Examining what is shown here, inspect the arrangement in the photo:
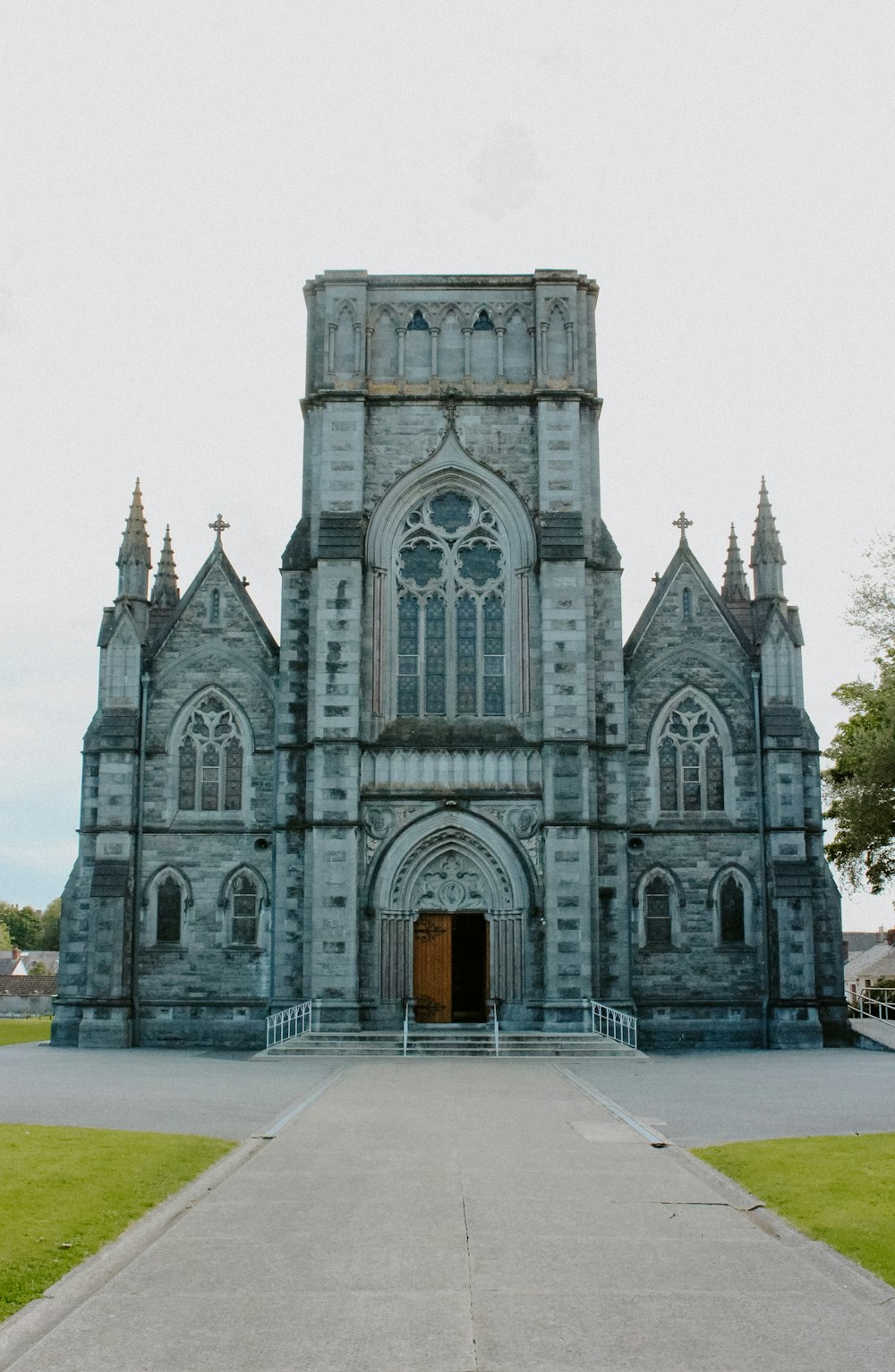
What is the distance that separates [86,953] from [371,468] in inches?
573

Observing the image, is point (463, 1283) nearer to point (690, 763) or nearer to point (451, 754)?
point (451, 754)

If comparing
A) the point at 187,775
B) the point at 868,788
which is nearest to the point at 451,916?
the point at 187,775

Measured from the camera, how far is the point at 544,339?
37125 mm

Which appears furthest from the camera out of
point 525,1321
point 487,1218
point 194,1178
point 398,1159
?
point 398,1159

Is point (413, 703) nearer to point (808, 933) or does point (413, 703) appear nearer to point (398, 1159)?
point (808, 933)

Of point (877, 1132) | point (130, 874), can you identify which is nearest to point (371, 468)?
point (130, 874)

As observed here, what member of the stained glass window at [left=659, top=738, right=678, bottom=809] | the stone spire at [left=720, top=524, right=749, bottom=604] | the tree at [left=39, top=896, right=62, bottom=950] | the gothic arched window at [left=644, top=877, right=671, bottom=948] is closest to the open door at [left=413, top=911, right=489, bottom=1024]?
the gothic arched window at [left=644, top=877, right=671, bottom=948]

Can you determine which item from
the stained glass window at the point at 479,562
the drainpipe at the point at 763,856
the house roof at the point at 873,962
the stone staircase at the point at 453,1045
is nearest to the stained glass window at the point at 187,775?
the stone staircase at the point at 453,1045

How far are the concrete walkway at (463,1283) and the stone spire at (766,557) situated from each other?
2439cm

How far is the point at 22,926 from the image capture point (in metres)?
142

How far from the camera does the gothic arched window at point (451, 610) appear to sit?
35562 mm

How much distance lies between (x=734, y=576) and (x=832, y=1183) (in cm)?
3685

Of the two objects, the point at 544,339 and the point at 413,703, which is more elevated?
the point at 544,339

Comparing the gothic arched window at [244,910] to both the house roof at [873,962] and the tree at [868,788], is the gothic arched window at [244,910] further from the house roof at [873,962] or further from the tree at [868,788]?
the house roof at [873,962]
